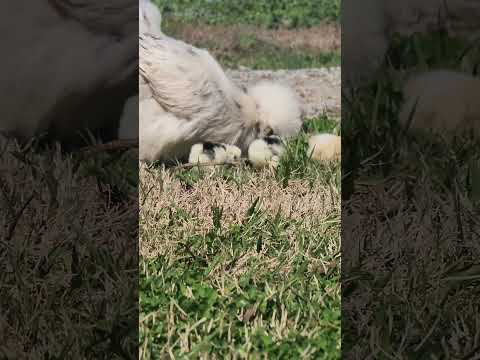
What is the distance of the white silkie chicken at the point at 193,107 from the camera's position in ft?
4.71

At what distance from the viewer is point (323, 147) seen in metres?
1.51

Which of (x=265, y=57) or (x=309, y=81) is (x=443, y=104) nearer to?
(x=309, y=81)

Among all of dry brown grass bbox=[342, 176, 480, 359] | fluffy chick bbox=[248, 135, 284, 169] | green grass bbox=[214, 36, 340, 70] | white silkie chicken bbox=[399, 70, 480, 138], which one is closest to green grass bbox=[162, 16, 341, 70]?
green grass bbox=[214, 36, 340, 70]

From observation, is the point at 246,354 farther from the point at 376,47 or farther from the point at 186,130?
the point at 376,47

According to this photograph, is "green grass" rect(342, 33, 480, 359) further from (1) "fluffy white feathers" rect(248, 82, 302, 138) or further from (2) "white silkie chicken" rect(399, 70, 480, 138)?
(1) "fluffy white feathers" rect(248, 82, 302, 138)

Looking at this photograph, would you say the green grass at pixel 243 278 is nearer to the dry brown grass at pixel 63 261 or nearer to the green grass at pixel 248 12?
the dry brown grass at pixel 63 261

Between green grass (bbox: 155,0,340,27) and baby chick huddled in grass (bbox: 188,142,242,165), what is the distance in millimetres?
222

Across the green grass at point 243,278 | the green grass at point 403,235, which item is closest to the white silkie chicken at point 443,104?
the green grass at point 403,235

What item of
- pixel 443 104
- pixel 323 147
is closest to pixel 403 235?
pixel 323 147

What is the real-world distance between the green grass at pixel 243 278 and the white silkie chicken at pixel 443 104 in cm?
57

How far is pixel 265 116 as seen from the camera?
1.55 metres

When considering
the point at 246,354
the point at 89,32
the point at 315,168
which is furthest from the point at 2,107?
the point at 246,354

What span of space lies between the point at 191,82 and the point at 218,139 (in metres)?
0.11

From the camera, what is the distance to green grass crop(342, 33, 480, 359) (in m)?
1.34
